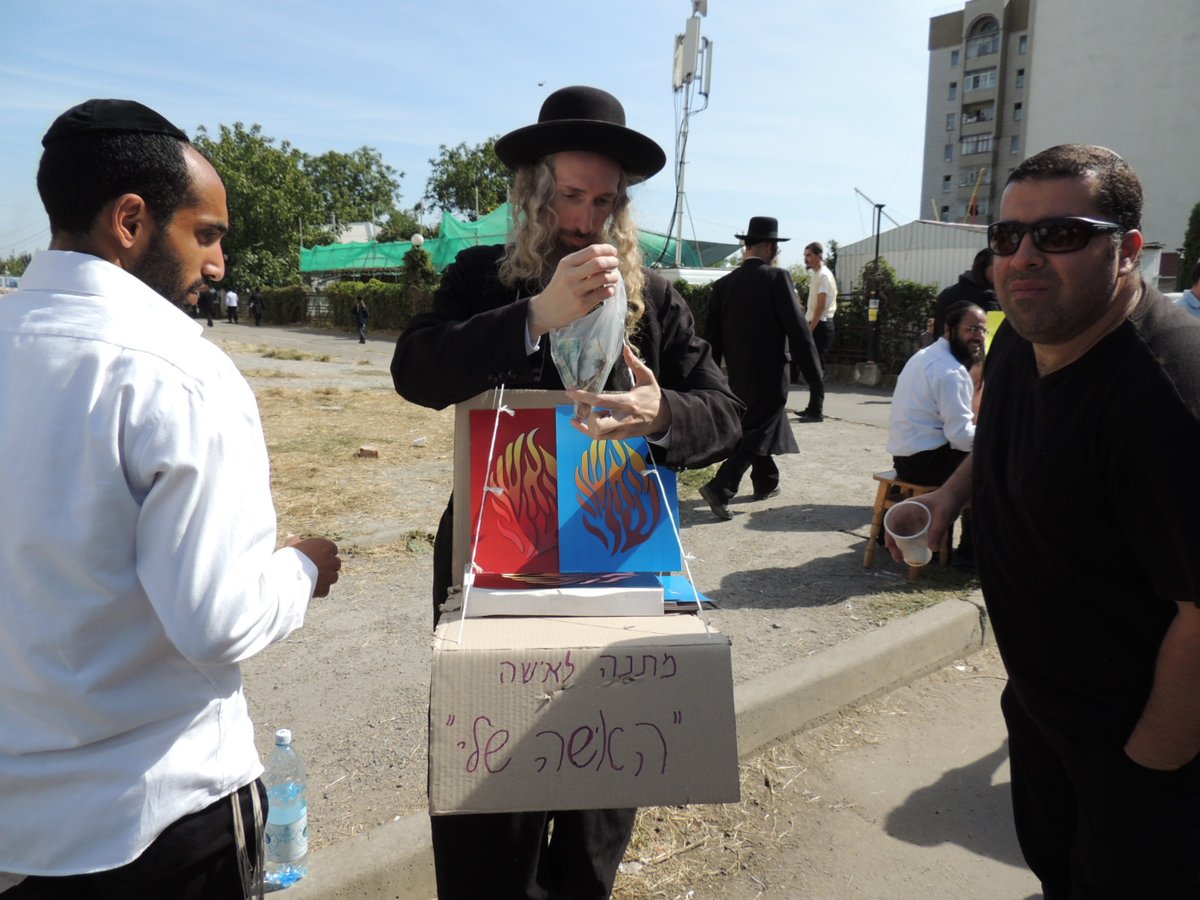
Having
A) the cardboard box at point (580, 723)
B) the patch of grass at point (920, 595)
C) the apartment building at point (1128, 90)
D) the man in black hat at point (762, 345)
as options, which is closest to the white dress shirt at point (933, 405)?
the patch of grass at point (920, 595)

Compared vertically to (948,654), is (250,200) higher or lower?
higher

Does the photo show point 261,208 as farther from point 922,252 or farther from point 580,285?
point 580,285

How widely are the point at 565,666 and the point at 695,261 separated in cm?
2294

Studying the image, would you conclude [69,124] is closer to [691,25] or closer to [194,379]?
[194,379]

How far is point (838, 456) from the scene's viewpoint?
8.91m

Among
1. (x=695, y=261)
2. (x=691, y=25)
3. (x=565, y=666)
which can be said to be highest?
(x=691, y=25)

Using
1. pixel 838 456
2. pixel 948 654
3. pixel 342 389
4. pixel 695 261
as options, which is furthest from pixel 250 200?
pixel 948 654

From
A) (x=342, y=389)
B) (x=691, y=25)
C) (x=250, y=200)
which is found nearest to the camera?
(x=691, y=25)

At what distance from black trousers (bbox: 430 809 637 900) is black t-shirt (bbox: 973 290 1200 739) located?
3.42 feet

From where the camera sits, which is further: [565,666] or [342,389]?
[342,389]

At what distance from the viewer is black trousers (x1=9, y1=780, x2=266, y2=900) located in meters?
1.34

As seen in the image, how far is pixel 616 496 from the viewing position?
1807 millimetres

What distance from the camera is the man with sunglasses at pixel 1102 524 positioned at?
1.55 metres

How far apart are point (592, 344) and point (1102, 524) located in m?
1.09
